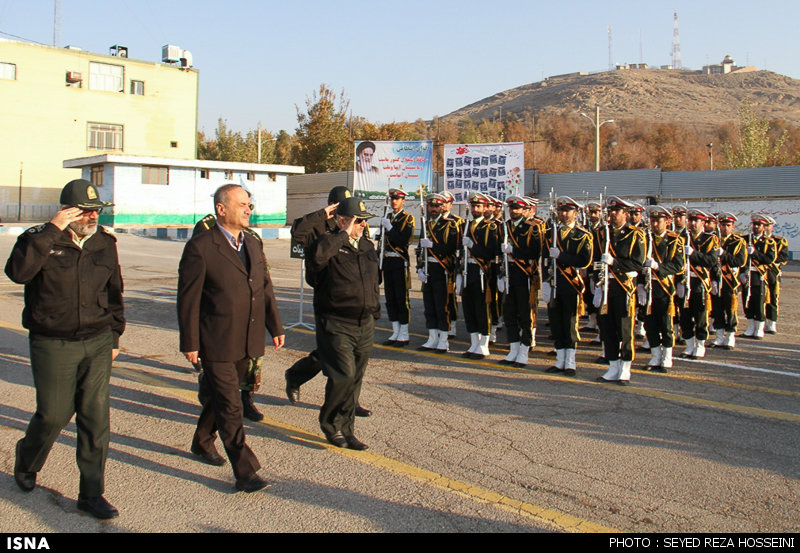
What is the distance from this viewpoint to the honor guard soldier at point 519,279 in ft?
28.0

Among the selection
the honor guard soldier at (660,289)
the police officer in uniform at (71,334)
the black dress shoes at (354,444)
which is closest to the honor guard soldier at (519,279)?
the honor guard soldier at (660,289)

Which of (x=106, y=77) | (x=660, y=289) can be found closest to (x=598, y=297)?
(x=660, y=289)

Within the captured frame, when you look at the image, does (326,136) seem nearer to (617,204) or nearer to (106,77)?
(106,77)

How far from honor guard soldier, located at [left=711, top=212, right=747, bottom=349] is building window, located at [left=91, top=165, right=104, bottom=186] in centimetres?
3352

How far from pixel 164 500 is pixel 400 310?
5486 millimetres

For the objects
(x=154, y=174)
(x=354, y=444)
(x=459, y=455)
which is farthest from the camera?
(x=154, y=174)

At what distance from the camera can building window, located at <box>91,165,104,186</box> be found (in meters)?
36.7

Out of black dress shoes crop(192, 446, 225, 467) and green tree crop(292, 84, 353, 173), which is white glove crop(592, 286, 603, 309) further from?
green tree crop(292, 84, 353, 173)

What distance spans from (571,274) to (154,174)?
3338cm

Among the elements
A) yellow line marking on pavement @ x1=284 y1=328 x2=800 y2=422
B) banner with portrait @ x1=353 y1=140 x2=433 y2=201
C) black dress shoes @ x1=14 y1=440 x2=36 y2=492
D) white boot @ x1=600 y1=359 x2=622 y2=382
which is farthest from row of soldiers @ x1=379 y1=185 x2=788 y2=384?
banner with portrait @ x1=353 y1=140 x2=433 y2=201

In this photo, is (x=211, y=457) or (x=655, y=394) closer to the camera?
(x=211, y=457)

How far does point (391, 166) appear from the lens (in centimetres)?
3434
